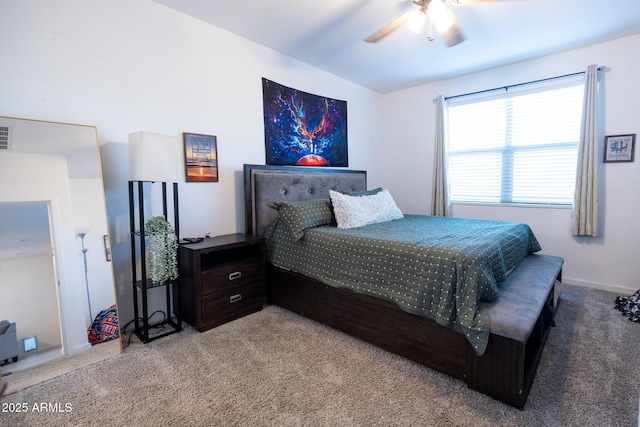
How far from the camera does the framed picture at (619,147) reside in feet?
9.71

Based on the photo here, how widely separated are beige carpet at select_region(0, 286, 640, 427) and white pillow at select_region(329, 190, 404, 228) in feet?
3.19

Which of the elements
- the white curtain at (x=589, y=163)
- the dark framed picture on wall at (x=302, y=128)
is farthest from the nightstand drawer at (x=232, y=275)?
the white curtain at (x=589, y=163)

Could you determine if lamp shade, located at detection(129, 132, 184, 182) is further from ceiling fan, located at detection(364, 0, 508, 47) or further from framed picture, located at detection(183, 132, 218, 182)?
ceiling fan, located at detection(364, 0, 508, 47)

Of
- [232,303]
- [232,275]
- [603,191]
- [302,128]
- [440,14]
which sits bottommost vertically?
[232,303]

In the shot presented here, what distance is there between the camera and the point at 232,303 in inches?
97.5

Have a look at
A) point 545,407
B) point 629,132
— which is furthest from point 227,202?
point 629,132

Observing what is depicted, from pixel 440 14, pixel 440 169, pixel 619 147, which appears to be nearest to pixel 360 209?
pixel 440 14

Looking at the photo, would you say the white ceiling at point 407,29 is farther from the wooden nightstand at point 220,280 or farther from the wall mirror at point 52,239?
the wooden nightstand at point 220,280

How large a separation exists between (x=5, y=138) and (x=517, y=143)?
4.51 m

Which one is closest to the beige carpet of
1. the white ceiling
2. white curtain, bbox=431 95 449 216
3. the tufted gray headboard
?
the tufted gray headboard

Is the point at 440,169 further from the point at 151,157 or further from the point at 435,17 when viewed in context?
the point at 151,157

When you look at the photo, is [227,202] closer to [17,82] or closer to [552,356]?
[17,82]

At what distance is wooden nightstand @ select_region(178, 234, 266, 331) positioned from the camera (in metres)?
2.29

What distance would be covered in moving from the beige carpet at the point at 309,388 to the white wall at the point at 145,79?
0.71 m
